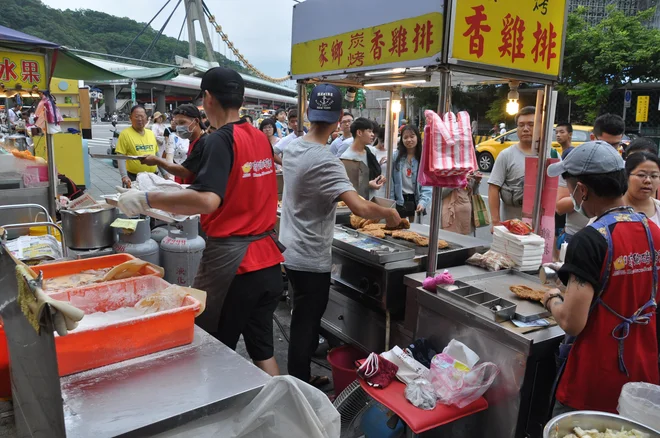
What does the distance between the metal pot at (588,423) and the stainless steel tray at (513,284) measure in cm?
62

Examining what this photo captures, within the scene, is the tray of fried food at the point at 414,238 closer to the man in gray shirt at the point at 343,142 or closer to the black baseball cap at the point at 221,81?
the black baseball cap at the point at 221,81

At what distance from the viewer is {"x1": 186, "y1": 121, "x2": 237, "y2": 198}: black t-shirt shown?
202 cm

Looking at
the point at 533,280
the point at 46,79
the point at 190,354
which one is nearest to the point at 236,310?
the point at 190,354

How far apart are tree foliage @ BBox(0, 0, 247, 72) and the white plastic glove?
4574 centimetres

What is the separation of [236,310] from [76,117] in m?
12.6

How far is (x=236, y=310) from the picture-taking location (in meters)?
2.41

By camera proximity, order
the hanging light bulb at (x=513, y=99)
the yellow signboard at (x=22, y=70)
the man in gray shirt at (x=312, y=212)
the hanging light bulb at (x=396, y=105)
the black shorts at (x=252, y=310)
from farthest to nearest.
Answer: the hanging light bulb at (x=396, y=105)
the yellow signboard at (x=22, y=70)
the hanging light bulb at (x=513, y=99)
the man in gray shirt at (x=312, y=212)
the black shorts at (x=252, y=310)

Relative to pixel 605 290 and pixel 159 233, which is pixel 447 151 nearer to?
pixel 605 290

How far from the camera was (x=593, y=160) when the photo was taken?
5.94 feet

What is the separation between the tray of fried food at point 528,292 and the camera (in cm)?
247

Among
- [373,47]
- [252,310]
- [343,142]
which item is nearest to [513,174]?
[373,47]

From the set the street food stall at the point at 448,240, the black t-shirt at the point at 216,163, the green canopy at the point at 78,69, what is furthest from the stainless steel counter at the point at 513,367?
the green canopy at the point at 78,69

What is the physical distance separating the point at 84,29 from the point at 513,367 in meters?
65.3

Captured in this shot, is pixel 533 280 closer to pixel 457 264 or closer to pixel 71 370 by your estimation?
pixel 457 264
